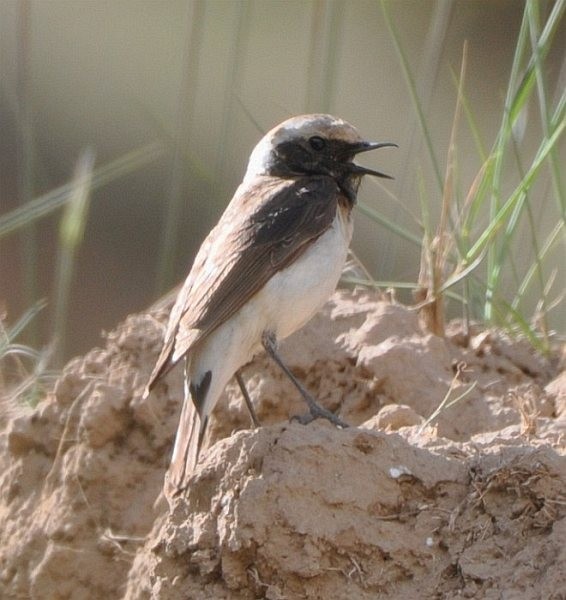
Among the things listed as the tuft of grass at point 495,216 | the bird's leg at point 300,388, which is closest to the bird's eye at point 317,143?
the tuft of grass at point 495,216

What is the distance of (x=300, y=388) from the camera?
6512 millimetres

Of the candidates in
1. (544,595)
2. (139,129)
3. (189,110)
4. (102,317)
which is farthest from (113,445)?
(139,129)

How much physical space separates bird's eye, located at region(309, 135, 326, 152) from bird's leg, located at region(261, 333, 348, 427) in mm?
1018

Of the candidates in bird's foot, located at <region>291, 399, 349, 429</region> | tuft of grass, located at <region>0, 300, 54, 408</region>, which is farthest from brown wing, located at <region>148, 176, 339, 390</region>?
tuft of grass, located at <region>0, 300, 54, 408</region>

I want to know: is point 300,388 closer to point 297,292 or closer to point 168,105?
point 297,292

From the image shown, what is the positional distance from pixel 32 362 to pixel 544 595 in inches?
136

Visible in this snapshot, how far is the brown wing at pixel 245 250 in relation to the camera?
6395mm

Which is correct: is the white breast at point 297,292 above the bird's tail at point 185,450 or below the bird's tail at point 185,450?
above

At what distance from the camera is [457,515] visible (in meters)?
5.44

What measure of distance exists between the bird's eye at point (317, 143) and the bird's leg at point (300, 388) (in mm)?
1018

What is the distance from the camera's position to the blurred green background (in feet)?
37.1

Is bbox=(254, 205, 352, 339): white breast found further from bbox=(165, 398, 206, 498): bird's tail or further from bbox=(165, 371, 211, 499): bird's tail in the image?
bbox=(165, 398, 206, 498): bird's tail

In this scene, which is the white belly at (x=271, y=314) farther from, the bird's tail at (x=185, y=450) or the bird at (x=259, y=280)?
the bird's tail at (x=185, y=450)

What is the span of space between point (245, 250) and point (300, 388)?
58 centimetres
